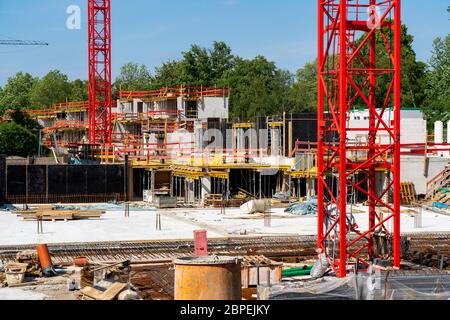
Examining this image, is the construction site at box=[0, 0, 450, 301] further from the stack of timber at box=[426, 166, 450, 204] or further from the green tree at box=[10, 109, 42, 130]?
the green tree at box=[10, 109, 42, 130]

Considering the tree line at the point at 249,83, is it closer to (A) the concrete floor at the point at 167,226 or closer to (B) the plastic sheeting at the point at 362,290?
(A) the concrete floor at the point at 167,226

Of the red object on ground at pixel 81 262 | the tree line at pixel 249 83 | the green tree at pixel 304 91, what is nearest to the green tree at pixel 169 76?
the tree line at pixel 249 83

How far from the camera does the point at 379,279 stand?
15812 mm

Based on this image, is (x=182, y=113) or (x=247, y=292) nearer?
(x=247, y=292)

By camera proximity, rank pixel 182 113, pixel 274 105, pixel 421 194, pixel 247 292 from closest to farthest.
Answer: pixel 247 292, pixel 421 194, pixel 182 113, pixel 274 105

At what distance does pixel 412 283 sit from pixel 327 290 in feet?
6.08

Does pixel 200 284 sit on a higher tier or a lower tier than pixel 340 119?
lower

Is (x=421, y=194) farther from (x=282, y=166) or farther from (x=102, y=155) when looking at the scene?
(x=102, y=155)

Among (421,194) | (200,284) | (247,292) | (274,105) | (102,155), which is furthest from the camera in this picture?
(274,105)

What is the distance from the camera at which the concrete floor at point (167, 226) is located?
30.3 m

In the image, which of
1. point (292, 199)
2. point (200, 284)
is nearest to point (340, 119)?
point (200, 284)

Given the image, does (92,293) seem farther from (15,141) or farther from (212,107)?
(15,141)

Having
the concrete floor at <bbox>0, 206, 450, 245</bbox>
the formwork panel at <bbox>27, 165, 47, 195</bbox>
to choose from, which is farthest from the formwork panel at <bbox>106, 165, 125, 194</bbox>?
the concrete floor at <bbox>0, 206, 450, 245</bbox>

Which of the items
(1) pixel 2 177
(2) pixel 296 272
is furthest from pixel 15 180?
(2) pixel 296 272
